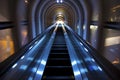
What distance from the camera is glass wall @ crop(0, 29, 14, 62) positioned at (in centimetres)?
699

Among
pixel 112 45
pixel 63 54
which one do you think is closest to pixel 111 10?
pixel 112 45

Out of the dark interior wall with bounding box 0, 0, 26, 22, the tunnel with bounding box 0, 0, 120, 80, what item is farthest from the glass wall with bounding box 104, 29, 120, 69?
the dark interior wall with bounding box 0, 0, 26, 22

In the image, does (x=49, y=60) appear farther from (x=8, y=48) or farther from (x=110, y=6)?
(x=110, y=6)

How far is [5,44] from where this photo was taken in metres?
7.44

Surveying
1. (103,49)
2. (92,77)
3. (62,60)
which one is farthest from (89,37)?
(92,77)

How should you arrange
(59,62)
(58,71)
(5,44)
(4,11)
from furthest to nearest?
1. (4,11)
2. (5,44)
3. (59,62)
4. (58,71)

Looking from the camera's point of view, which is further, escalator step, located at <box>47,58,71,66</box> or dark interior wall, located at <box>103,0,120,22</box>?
dark interior wall, located at <box>103,0,120,22</box>

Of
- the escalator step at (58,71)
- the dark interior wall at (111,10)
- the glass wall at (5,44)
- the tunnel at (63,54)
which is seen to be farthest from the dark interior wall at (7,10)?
the dark interior wall at (111,10)

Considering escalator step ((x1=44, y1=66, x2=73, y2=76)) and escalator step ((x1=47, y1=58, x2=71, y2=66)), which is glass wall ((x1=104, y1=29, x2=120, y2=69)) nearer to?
escalator step ((x1=47, y1=58, x2=71, y2=66))

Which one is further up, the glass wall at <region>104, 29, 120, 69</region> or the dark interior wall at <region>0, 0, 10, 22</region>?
the dark interior wall at <region>0, 0, 10, 22</region>

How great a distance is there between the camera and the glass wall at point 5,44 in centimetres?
699

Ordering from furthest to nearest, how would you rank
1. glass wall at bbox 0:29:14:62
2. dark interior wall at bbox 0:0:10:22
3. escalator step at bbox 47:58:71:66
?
dark interior wall at bbox 0:0:10:22 → glass wall at bbox 0:29:14:62 → escalator step at bbox 47:58:71:66

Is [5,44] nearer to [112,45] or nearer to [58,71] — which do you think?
[58,71]

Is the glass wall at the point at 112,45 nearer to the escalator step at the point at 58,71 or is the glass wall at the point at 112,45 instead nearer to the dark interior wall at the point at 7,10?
the escalator step at the point at 58,71
